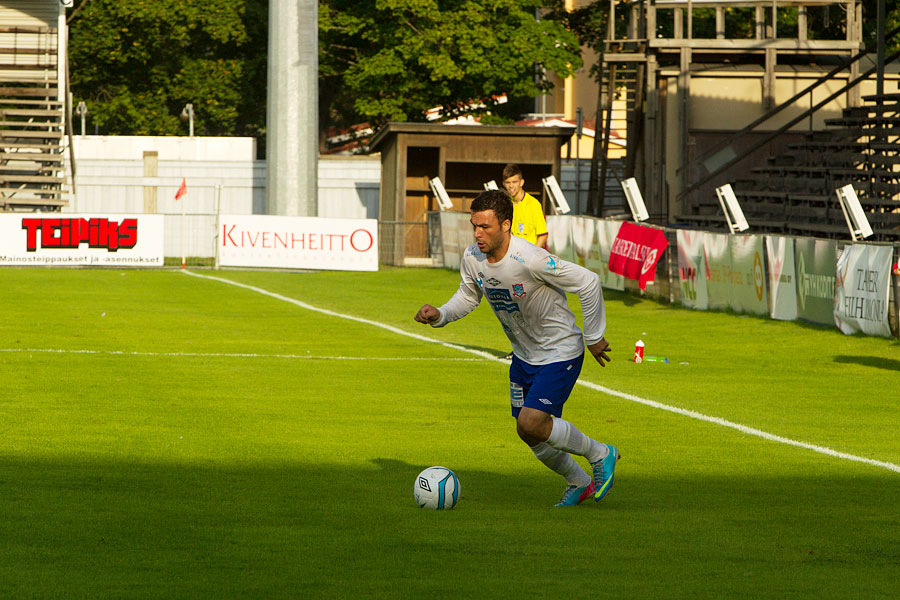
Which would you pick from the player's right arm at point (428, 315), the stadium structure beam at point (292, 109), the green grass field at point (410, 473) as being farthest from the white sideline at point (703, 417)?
Result: the stadium structure beam at point (292, 109)

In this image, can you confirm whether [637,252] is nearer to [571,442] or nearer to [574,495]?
[574,495]

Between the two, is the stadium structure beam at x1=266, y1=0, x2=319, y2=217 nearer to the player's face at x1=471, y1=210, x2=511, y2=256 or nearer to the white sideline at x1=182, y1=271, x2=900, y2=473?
the white sideline at x1=182, y1=271, x2=900, y2=473

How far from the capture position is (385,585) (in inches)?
248

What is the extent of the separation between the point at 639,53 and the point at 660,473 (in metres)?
29.9

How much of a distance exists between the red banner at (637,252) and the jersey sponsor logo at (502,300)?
17374 mm

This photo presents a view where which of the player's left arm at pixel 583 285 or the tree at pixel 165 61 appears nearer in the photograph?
the player's left arm at pixel 583 285

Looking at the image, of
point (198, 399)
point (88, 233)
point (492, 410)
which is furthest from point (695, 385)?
point (88, 233)

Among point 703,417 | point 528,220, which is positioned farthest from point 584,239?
point 703,417

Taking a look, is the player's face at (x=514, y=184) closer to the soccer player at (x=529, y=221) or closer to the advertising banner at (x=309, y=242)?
the soccer player at (x=529, y=221)

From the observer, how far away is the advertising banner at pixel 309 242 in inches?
1449

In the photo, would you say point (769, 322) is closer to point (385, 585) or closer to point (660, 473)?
point (660, 473)

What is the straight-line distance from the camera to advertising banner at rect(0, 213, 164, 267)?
114 ft

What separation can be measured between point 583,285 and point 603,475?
1.22 m

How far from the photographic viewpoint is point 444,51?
5191 cm
